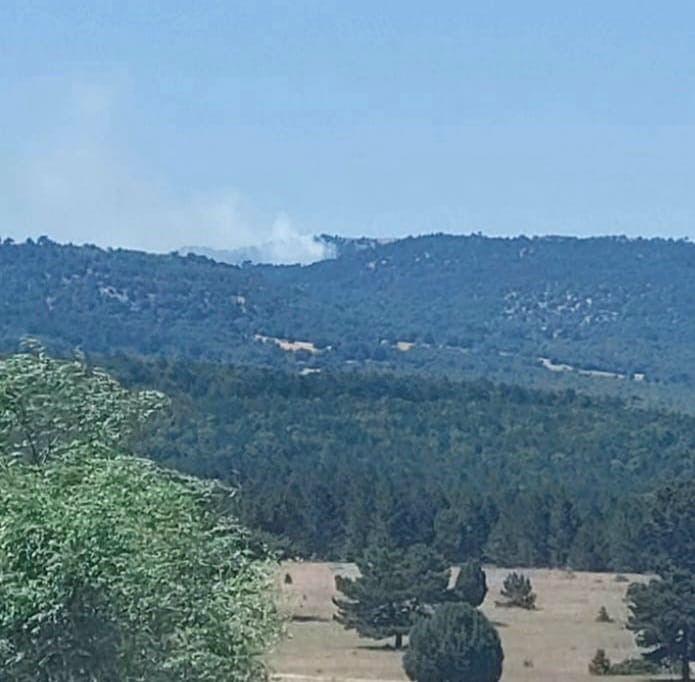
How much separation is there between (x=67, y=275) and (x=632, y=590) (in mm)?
153148

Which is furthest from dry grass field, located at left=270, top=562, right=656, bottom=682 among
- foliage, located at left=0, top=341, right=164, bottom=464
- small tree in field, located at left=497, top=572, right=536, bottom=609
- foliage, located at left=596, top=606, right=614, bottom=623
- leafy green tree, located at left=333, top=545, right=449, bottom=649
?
foliage, located at left=0, top=341, right=164, bottom=464

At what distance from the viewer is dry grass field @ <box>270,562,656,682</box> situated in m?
36.7

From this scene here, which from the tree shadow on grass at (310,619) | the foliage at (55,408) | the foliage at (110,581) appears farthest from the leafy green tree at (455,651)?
the foliage at (110,581)

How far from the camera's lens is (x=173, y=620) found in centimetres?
1781

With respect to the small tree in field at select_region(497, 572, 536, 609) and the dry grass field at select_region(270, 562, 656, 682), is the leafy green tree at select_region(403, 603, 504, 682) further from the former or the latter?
the small tree in field at select_region(497, 572, 536, 609)

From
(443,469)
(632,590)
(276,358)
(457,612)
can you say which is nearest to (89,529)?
(457,612)

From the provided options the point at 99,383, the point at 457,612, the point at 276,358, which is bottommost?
the point at 457,612

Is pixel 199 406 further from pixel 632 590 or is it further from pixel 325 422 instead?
pixel 632 590

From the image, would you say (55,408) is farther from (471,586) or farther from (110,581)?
(471,586)

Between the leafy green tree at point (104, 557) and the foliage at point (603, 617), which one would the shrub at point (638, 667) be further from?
the leafy green tree at point (104, 557)

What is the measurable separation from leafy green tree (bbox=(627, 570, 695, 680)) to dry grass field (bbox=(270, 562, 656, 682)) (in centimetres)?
89

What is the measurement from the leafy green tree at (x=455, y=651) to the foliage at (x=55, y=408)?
1530 cm

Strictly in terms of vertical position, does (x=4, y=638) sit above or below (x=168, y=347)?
below

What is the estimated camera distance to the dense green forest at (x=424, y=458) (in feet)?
202
